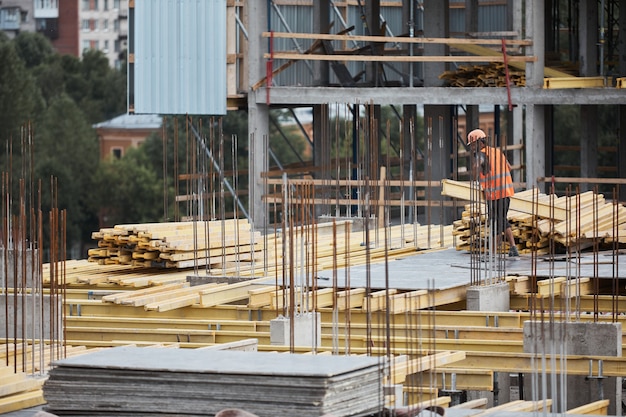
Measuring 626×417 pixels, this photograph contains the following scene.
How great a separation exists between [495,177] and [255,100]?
9.11 m

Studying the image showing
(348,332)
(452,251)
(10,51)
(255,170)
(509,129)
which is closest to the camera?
(348,332)

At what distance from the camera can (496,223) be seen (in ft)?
58.5

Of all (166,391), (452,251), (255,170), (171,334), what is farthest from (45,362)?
(255,170)

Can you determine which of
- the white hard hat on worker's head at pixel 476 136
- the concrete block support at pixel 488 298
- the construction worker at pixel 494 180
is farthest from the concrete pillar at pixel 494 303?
the white hard hat on worker's head at pixel 476 136

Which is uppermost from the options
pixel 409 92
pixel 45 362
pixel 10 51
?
pixel 10 51

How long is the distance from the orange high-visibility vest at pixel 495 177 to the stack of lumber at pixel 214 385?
7.96 metres

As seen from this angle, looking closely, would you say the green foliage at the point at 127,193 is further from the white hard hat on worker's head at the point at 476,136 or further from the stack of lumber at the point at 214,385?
the stack of lumber at the point at 214,385

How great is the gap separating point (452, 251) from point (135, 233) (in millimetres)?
4635

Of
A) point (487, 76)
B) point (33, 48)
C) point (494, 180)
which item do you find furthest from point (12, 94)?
point (494, 180)

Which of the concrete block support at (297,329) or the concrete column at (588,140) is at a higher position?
the concrete column at (588,140)

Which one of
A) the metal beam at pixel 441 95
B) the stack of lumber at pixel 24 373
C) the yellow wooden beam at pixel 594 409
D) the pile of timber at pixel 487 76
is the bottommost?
the yellow wooden beam at pixel 594 409

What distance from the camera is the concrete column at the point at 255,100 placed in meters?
27.0

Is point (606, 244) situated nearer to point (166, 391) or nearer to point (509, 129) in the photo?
point (166, 391)

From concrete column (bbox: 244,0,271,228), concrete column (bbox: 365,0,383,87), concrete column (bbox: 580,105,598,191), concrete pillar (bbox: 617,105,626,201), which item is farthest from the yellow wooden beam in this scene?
concrete column (bbox: 580,105,598,191)
